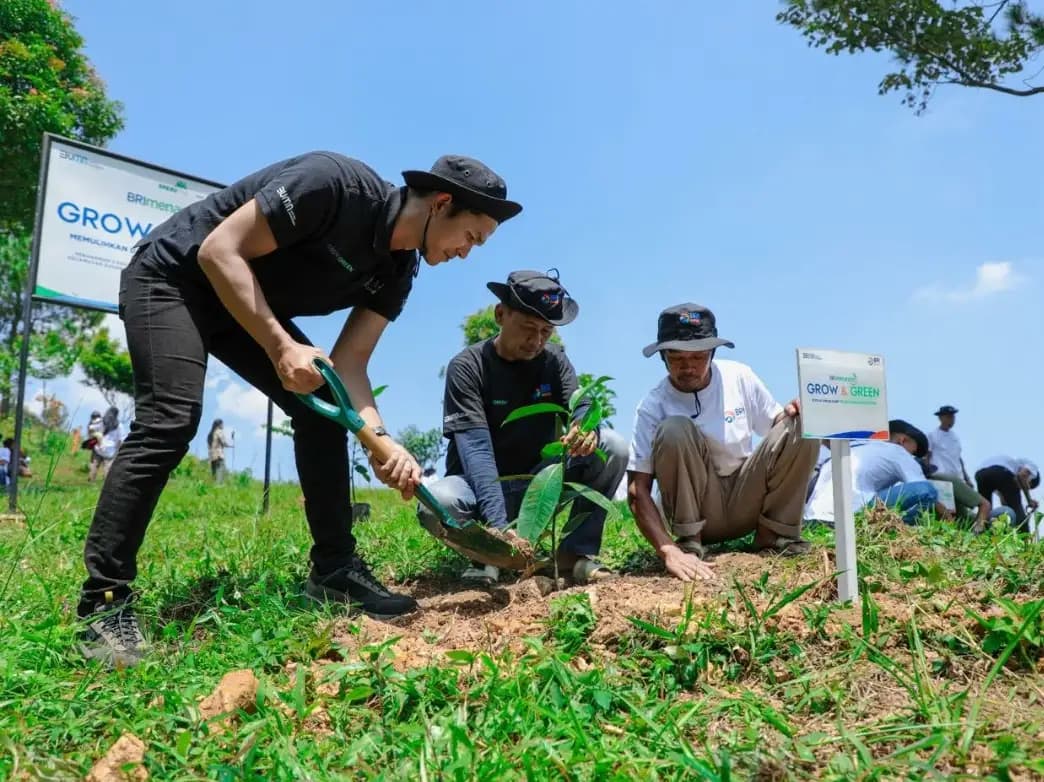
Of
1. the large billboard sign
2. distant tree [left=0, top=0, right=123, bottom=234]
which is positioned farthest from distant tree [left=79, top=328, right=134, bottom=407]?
the large billboard sign

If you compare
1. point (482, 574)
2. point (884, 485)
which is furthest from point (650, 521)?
point (884, 485)

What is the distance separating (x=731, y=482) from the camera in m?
3.09

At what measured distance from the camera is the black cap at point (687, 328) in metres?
2.87

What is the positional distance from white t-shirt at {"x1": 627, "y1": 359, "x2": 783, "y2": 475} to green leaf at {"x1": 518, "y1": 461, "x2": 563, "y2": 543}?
2.51ft

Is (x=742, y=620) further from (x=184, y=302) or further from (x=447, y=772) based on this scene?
(x=184, y=302)

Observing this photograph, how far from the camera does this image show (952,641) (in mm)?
1815

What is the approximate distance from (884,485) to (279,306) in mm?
3944

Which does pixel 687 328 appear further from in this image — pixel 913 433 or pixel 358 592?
pixel 913 433

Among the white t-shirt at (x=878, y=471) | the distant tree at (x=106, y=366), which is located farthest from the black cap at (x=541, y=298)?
the distant tree at (x=106, y=366)

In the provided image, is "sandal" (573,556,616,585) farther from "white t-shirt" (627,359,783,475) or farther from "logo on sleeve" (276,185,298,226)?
"logo on sleeve" (276,185,298,226)

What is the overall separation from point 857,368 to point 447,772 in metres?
1.63

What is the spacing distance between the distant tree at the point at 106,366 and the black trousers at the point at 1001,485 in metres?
21.2

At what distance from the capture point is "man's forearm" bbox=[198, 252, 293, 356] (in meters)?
2.07

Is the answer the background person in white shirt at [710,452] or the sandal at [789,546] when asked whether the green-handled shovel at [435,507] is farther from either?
the sandal at [789,546]
